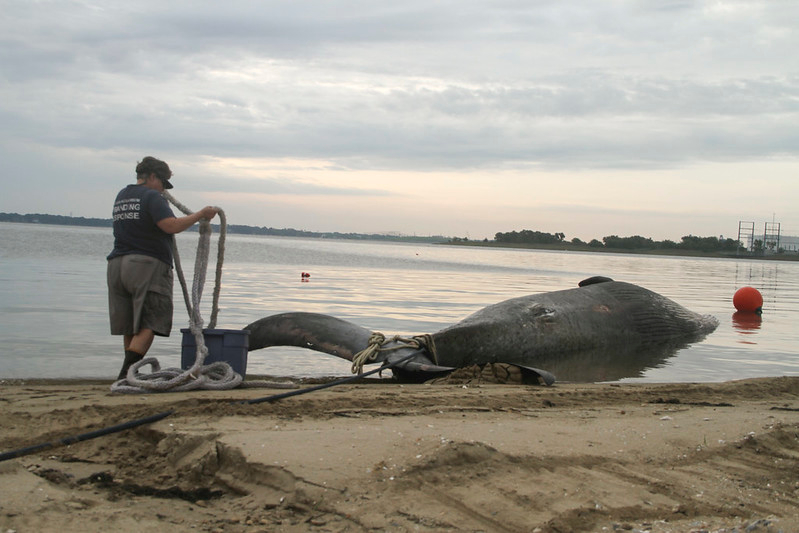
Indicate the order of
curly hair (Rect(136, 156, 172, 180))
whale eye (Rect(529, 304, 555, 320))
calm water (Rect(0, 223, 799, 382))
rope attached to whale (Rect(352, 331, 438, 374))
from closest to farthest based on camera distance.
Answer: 1. curly hair (Rect(136, 156, 172, 180))
2. rope attached to whale (Rect(352, 331, 438, 374))
3. calm water (Rect(0, 223, 799, 382))
4. whale eye (Rect(529, 304, 555, 320))

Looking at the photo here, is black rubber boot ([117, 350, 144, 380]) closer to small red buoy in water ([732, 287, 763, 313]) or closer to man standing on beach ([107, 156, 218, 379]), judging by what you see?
man standing on beach ([107, 156, 218, 379])

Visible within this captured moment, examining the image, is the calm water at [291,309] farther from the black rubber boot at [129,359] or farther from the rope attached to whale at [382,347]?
the black rubber boot at [129,359]

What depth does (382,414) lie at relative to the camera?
186 inches

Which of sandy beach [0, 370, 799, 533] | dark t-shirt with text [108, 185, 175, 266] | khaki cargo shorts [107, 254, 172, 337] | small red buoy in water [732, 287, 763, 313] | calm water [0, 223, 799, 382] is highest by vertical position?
dark t-shirt with text [108, 185, 175, 266]

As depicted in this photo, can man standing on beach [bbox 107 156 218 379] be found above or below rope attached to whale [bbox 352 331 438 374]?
above

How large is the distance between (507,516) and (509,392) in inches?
122

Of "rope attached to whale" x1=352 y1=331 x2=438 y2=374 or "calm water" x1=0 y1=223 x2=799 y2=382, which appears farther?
"calm water" x1=0 y1=223 x2=799 y2=382

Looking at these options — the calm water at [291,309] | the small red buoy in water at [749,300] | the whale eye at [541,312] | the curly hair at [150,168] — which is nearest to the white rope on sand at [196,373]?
the curly hair at [150,168]

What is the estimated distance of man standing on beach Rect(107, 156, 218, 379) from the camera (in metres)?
5.59

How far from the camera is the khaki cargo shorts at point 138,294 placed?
5.59m

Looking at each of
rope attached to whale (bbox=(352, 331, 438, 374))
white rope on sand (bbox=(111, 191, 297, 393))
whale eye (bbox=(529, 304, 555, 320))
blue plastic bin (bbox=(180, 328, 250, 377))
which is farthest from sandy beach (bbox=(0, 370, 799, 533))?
whale eye (bbox=(529, 304, 555, 320))

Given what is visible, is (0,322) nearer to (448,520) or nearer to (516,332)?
(516,332)

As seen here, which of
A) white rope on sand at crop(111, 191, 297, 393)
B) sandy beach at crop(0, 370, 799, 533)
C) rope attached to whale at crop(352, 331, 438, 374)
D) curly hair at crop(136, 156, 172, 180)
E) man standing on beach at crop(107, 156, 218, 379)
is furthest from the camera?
rope attached to whale at crop(352, 331, 438, 374)

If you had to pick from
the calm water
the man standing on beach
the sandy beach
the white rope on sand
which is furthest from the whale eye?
the man standing on beach
